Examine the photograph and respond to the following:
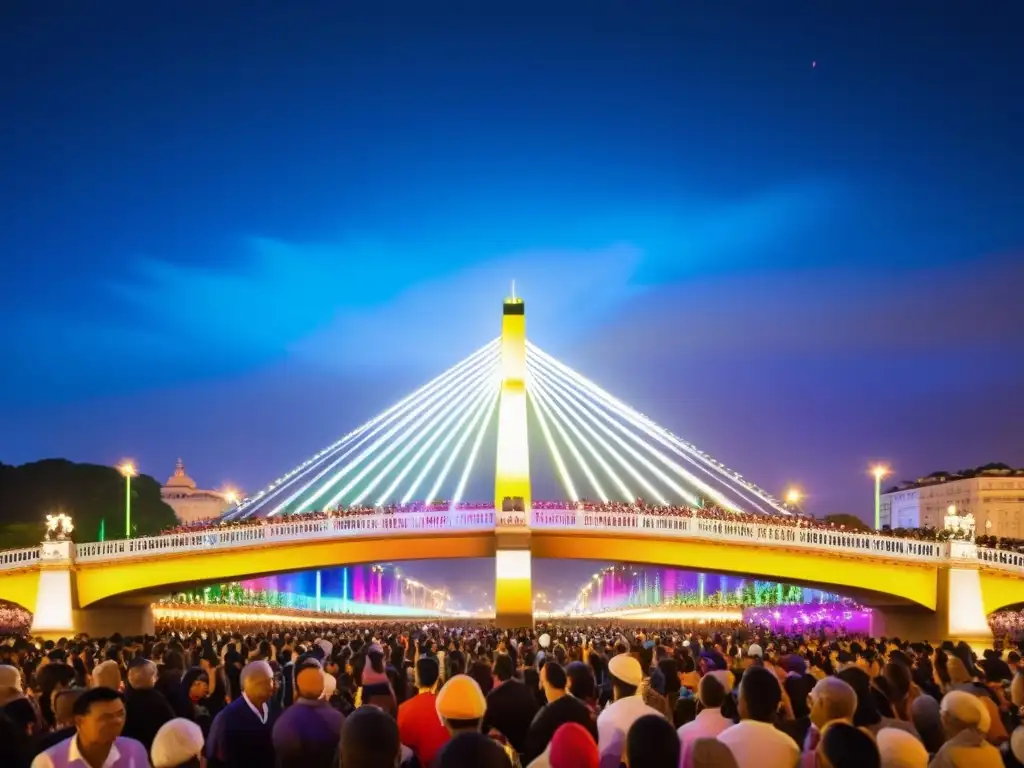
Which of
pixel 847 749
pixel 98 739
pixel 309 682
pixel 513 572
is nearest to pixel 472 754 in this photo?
pixel 847 749

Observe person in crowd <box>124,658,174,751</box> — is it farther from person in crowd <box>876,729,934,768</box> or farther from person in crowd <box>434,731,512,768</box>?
person in crowd <box>876,729,934,768</box>

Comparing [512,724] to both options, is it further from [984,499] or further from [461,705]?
[984,499]

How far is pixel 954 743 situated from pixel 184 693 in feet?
26.0

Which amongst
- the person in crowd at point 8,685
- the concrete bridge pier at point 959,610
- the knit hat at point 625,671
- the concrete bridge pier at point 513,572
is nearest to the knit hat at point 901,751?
the knit hat at point 625,671

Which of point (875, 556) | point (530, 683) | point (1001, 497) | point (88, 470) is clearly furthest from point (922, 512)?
point (530, 683)

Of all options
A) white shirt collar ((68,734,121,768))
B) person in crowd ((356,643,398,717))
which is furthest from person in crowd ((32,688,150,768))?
person in crowd ((356,643,398,717))

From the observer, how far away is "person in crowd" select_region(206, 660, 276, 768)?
10.1 m

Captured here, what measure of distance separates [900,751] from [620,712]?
2.88 meters

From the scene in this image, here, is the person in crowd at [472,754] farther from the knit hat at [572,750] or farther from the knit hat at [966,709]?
the knit hat at [966,709]

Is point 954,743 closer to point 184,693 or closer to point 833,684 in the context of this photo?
point 833,684

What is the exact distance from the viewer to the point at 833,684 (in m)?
9.27

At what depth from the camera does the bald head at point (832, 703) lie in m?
9.19

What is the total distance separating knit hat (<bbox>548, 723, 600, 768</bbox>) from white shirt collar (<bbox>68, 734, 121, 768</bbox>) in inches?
113

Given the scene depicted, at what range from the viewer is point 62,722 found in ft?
35.9
